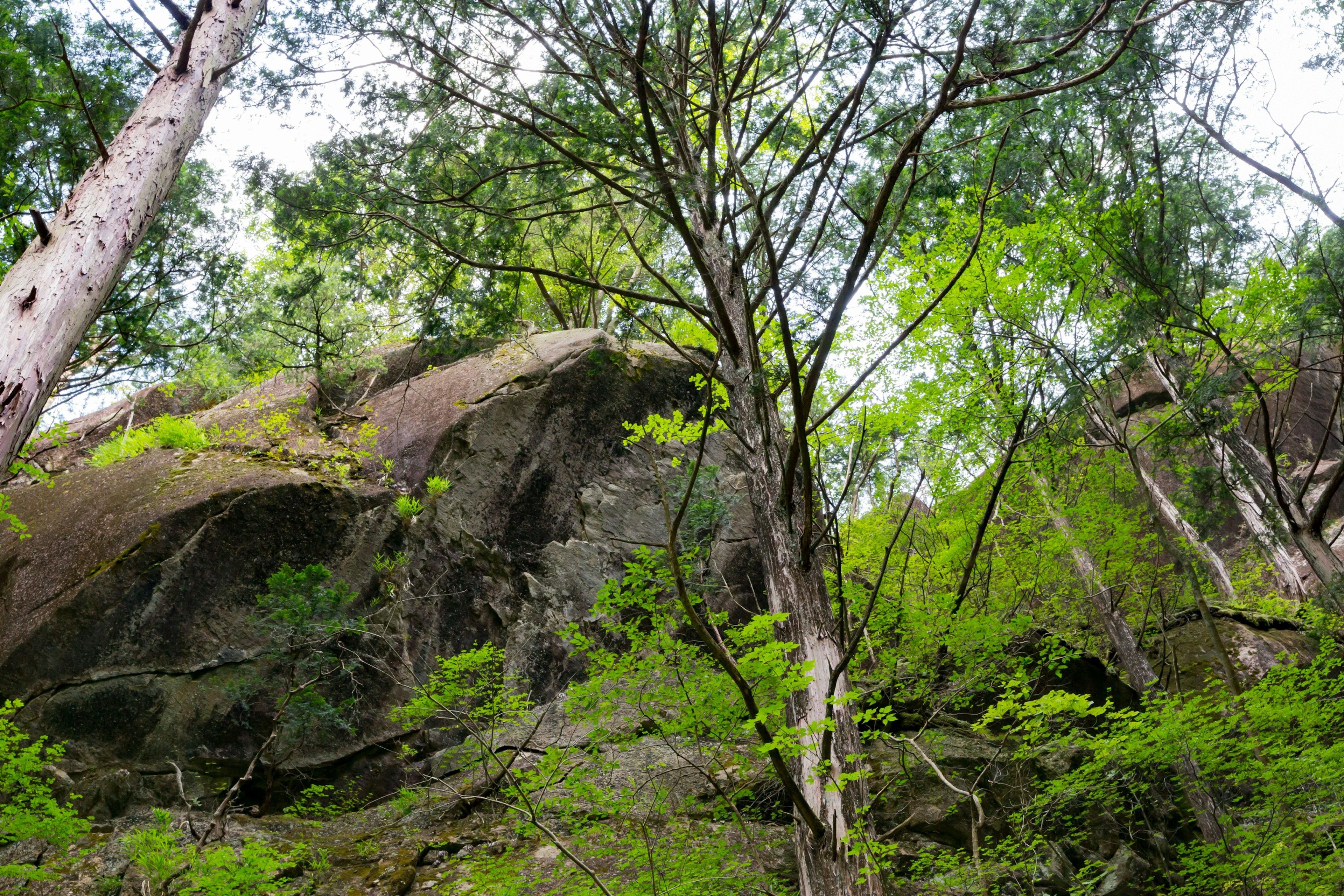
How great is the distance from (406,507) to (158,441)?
3.66m

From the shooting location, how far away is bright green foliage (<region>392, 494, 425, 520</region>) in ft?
32.3

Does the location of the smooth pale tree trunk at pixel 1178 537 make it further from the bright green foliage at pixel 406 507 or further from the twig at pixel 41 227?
the twig at pixel 41 227

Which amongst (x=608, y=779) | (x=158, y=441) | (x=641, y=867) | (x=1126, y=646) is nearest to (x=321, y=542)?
(x=158, y=441)

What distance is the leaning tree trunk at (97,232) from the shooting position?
2830mm

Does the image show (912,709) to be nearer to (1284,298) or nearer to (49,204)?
(1284,298)

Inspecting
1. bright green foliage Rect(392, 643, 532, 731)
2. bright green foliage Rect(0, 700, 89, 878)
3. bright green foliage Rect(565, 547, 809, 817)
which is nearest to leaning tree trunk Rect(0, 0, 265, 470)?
bright green foliage Rect(565, 547, 809, 817)

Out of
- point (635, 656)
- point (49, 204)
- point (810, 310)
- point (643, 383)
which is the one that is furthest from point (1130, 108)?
point (49, 204)

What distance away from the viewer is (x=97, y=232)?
11.4ft

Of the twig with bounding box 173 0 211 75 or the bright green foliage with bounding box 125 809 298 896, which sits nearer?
the twig with bounding box 173 0 211 75

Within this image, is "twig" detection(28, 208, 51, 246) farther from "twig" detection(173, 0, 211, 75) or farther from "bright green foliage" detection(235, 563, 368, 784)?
"bright green foliage" detection(235, 563, 368, 784)

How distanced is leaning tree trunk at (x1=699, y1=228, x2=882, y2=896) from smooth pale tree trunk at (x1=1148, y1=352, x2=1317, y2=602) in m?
4.88

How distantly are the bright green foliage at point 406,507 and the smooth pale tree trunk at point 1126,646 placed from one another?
320 inches

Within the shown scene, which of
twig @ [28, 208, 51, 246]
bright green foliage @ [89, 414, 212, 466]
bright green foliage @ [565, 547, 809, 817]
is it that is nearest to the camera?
twig @ [28, 208, 51, 246]

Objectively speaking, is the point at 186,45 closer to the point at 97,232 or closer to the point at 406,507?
the point at 97,232
